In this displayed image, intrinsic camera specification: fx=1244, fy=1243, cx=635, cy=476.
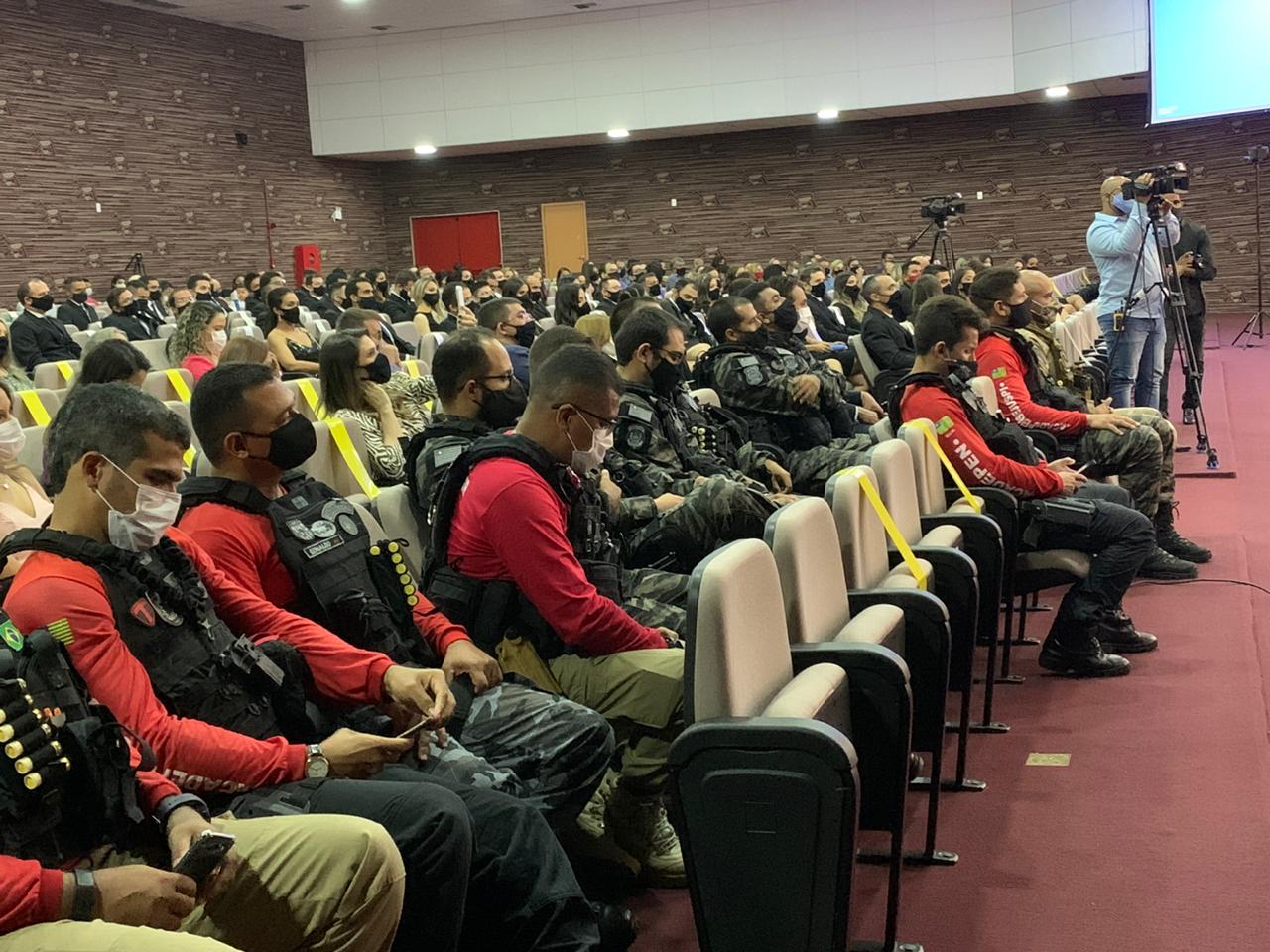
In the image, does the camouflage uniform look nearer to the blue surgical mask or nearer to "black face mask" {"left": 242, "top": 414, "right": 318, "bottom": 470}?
the blue surgical mask

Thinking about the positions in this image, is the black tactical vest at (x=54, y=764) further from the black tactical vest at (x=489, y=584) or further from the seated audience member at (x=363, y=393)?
the seated audience member at (x=363, y=393)

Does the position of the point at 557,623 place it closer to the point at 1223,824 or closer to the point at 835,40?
the point at 1223,824

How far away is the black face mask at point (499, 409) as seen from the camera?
3.33 meters

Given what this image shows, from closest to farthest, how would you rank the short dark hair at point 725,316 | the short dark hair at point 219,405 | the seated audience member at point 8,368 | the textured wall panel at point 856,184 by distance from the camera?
the short dark hair at point 219,405 → the short dark hair at point 725,316 → the seated audience member at point 8,368 → the textured wall panel at point 856,184

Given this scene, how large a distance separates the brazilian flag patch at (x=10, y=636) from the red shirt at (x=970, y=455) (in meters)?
2.87

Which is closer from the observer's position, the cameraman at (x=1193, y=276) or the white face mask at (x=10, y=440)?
the white face mask at (x=10, y=440)

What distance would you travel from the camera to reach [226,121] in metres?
16.5

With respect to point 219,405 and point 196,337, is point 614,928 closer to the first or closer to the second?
point 219,405

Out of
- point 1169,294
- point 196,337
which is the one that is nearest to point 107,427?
point 196,337

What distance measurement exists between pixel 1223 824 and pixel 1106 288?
15.2 feet

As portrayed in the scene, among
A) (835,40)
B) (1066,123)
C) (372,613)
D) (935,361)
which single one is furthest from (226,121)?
(372,613)

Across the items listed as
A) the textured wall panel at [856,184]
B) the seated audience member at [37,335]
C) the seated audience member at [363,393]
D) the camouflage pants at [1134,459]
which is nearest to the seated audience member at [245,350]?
the seated audience member at [363,393]

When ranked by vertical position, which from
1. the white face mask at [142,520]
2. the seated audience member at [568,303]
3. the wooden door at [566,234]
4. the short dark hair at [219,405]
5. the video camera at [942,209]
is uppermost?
the wooden door at [566,234]

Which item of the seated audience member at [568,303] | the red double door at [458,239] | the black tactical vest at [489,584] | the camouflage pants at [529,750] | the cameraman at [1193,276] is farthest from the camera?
the red double door at [458,239]
